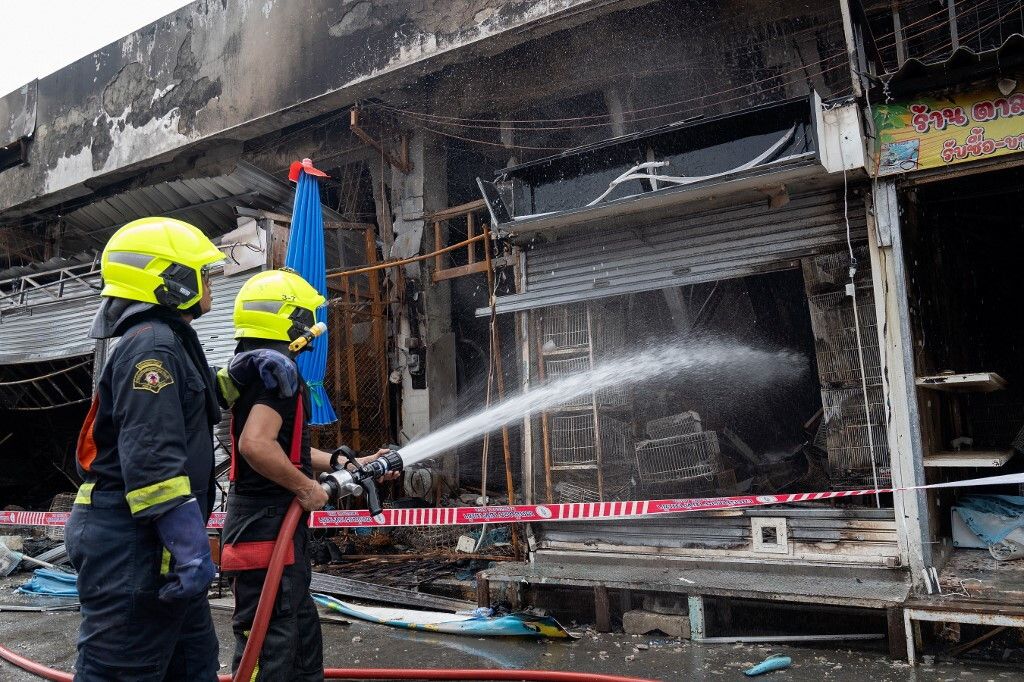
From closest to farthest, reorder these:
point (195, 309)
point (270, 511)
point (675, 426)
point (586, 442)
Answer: point (195, 309)
point (270, 511)
point (586, 442)
point (675, 426)

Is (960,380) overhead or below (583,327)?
below

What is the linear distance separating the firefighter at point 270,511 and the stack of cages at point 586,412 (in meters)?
3.84

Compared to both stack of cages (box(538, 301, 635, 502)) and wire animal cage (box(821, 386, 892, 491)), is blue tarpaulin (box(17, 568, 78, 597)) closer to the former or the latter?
stack of cages (box(538, 301, 635, 502))

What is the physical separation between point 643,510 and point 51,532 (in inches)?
393

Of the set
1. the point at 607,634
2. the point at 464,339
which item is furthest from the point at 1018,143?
the point at 464,339

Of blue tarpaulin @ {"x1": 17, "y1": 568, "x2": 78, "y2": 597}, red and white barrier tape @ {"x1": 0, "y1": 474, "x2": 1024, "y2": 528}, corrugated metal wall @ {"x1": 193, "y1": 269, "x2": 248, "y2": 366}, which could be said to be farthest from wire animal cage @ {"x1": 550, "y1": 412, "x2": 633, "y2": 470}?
blue tarpaulin @ {"x1": 17, "y1": 568, "x2": 78, "y2": 597}

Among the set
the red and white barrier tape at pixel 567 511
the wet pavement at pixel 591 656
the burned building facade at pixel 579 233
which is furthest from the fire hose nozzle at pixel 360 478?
the burned building facade at pixel 579 233

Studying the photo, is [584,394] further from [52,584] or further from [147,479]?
[52,584]

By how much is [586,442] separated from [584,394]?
0.48 meters

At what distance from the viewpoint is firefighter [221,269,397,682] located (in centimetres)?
345

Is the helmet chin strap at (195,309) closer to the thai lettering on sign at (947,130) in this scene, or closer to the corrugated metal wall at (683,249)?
the corrugated metal wall at (683,249)

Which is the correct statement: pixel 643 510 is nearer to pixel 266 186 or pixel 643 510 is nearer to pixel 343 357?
pixel 343 357

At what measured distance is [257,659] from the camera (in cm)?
334

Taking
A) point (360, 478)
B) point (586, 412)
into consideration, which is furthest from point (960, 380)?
point (360, 478)
